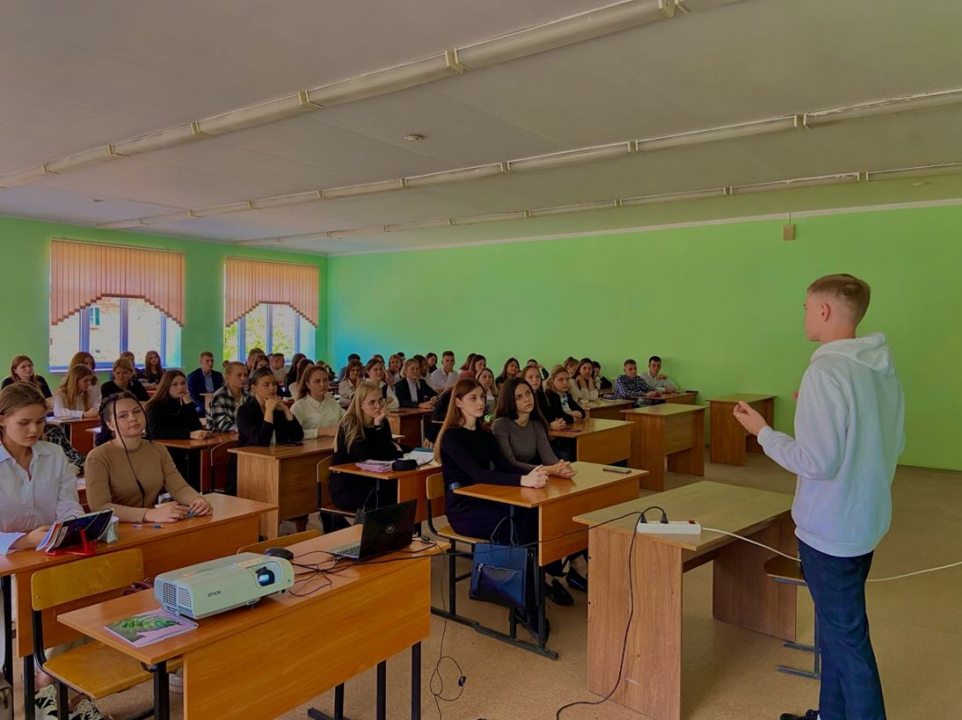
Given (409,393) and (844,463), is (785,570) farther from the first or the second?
(409,393)

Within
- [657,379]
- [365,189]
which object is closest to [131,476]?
[365,189]

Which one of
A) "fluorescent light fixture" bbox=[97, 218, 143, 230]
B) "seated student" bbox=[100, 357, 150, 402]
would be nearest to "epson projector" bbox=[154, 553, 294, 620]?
"seated student" bbox=[100, 357, 150, 402]

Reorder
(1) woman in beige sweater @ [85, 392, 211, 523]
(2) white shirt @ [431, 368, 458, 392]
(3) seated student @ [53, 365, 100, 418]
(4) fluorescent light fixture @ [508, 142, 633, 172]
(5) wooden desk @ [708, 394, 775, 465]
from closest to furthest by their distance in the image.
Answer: (1) woman in beige sweater @ [85, 392, 211, 523] → (4) fluorescent light fixture @ [508, 142, 633, 172] → (3) seated student @ [53, 365, 100, 418] → (5) wooden desk @ [708, 394, 775, 465] → (2) white shirt @ [431, 368, 458, 392]

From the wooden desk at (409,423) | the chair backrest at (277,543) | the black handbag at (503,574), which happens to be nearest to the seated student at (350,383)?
the wooden desk at (409,423)

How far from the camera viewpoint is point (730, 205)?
8500 millimetres

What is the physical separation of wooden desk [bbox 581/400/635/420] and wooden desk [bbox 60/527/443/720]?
5.70 metres

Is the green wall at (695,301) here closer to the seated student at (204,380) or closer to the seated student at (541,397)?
the seated student at (541,397)

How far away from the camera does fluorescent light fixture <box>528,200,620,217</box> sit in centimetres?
823

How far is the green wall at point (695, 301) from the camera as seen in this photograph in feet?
26.7

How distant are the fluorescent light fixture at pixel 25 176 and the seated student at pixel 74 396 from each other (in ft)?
6.03

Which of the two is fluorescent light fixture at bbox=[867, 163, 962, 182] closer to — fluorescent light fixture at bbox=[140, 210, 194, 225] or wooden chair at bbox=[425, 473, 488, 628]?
wooden chair at bbox=[425, 473, 488, 628]

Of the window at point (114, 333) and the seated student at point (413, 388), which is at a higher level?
the window at point (114, 333)

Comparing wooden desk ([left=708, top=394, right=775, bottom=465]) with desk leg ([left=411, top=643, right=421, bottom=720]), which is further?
wooden desk ([left=708, top=394, right=775, bottom=465])

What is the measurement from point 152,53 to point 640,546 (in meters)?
3.60
